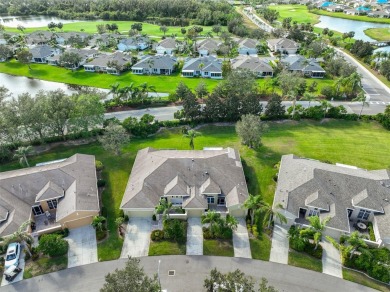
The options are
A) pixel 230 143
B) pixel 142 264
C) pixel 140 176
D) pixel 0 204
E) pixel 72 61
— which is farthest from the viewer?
pixel 72 61

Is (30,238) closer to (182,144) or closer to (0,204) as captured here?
(0,204)

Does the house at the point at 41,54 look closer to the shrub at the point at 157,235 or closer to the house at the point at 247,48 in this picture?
the house at the point at 247,48

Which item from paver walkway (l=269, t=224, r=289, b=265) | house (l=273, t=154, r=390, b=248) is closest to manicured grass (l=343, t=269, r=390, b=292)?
house (l=273, t=154, r=390, b=248)

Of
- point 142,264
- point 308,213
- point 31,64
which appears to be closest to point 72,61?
point 31,64

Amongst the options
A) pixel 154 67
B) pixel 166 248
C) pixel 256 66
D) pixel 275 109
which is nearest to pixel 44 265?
pixel 166 248

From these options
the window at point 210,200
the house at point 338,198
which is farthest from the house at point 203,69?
the window at point 210,200

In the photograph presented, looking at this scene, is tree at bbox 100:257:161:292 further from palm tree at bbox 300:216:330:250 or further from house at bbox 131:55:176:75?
house at bbox 131:55:176:75
